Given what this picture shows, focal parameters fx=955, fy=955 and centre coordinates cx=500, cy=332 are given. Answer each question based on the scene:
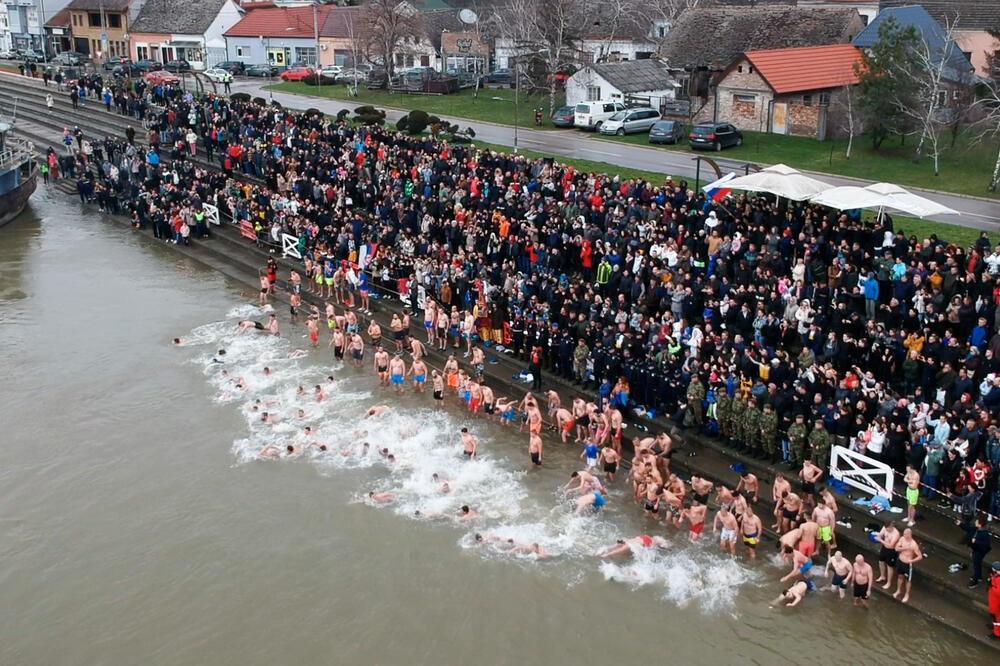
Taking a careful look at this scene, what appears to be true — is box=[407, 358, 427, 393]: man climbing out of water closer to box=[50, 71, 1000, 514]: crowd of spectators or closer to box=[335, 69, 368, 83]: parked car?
box=[50, 71, 1000, 514]: crowd of spectators

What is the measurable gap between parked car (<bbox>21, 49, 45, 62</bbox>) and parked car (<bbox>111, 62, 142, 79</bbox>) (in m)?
12.7

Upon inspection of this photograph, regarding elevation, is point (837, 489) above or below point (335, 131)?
below

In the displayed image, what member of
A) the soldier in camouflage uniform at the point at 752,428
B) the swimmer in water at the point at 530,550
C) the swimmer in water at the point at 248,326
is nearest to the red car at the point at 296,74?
the swimmer in water at the point at 248,326

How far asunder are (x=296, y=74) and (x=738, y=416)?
57.1 meters

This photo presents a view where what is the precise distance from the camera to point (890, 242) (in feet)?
72.1

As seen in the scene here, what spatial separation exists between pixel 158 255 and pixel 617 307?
2100 cm

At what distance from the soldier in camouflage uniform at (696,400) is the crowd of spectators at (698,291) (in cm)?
4

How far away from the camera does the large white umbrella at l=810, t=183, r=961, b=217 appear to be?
70.9 feet

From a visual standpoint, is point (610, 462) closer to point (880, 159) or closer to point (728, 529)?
point (728, 529)

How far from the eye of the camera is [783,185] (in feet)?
76.6

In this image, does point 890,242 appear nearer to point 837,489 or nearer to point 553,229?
point 837,489

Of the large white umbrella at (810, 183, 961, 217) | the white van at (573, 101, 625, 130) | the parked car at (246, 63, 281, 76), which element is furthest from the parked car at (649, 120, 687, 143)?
the parked car at (246, 63, 281, 76)

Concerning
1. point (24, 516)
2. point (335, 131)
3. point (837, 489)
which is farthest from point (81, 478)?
point (335, 131)

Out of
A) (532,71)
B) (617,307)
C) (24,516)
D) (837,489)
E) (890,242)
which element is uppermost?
(532,71)
